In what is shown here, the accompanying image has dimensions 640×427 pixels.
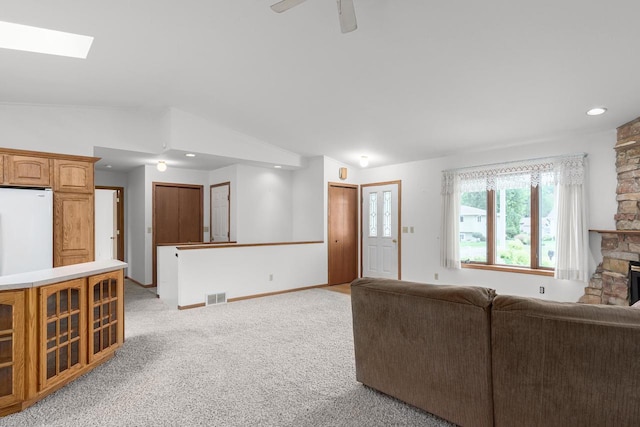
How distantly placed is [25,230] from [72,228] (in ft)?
1.62

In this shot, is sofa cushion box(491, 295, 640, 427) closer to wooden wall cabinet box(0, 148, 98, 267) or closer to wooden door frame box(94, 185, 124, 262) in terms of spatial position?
wooden wall cabinet box(0, 148, 98, 267)

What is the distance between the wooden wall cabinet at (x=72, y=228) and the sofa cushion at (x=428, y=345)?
384 centimetres

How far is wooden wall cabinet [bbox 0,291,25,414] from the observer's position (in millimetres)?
2170

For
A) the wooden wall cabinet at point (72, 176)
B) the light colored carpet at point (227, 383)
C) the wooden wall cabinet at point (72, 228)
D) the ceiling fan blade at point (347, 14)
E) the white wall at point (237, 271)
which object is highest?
the ceiling fan blade at point (347, 14)

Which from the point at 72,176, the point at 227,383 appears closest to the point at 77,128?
the point at 72,176

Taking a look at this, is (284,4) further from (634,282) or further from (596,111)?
(634,282)

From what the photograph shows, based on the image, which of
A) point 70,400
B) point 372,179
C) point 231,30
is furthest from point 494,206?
point 70,400

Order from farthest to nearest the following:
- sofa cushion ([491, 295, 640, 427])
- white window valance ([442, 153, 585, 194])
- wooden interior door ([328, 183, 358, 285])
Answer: wooden interior door ([328, 183, 358, 285])
white window valance ([442, 153, 585, 194])
sofa cushion ([491, 295, 640, 427])

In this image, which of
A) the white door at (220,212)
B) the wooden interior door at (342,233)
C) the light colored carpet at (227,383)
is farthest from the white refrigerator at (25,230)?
the wooden interior door at (342,233)

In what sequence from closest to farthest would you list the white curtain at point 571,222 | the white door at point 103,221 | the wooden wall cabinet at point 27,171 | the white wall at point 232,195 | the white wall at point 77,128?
1. the wooden wall cabinet at point 27,171
2. the white wall at point 77,128
3. the white curtain at point 571,222
4. the white wall at point 232,195
5. the white door at point 103,221

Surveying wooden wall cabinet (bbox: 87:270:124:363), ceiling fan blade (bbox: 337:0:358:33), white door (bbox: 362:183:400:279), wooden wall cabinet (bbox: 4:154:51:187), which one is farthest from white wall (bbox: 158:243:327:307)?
ceiling fan blade (bbox: 337:0:358:33)

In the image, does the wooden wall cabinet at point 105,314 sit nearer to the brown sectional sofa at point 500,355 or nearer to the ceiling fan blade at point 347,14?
the brown sectional sofa at point 500,355

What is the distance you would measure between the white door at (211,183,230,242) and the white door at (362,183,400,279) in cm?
265

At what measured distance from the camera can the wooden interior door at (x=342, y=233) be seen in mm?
6605
